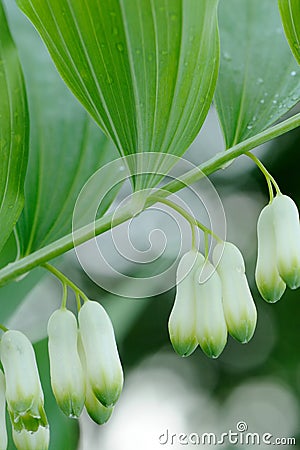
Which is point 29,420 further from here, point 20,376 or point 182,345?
point 182,345

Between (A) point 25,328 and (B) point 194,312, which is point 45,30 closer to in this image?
(B) point 194,312

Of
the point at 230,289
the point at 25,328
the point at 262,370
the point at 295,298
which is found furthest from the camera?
the point at 262,370

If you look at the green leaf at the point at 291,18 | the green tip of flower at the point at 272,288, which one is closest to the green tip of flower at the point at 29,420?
the green tip of flower at the point at 272,288

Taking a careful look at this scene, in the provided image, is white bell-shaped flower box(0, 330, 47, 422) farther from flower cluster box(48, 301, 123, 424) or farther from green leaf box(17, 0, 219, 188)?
green leaf box(17, 0, 219, 188)

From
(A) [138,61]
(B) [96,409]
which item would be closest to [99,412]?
(B) [96,409]

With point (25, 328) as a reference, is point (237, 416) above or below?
below

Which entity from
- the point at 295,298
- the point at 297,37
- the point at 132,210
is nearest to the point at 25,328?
the point at 132,210

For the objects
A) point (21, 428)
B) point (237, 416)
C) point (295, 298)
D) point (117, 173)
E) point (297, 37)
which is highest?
point (297, 37)
